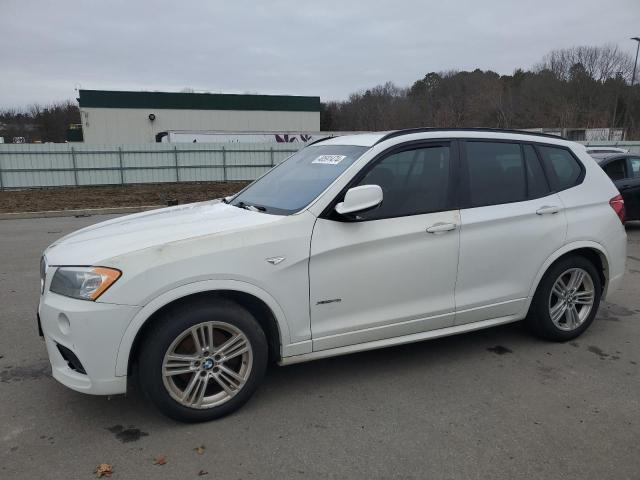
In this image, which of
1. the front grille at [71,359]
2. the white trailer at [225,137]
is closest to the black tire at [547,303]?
the front grille at [71,359]

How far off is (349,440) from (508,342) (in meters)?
2.11

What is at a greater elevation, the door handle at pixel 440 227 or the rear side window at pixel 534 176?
the rear side window at pixel 534 176

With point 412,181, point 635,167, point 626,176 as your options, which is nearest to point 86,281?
point 412,181

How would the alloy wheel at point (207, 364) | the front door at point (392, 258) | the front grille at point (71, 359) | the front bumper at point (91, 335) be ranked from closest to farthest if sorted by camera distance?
the front bumper at point (91, 335) < the front grille at point (71, 359) < the alloy wheel at point (207, 364) < the front door at point (392, 258)

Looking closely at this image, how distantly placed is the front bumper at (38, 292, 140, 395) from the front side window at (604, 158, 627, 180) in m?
9.71

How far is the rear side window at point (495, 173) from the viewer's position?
155 inches

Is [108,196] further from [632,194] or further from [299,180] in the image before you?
[299,180]

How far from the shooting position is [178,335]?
2.99m

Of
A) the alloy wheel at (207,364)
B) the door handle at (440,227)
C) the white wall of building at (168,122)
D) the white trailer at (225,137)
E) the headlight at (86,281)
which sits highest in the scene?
the white wall of building at (168,122)

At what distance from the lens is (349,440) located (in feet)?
9.77

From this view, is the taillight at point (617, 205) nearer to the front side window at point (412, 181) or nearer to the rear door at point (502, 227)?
the rear door at point (502, 227)

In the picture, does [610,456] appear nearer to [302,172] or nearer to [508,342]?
[508,342]

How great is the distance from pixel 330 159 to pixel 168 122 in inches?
1926

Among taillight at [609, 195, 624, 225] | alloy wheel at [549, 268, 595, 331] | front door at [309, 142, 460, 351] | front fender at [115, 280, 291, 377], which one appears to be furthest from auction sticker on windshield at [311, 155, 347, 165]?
taillight at [609, 195, 624, 225]
